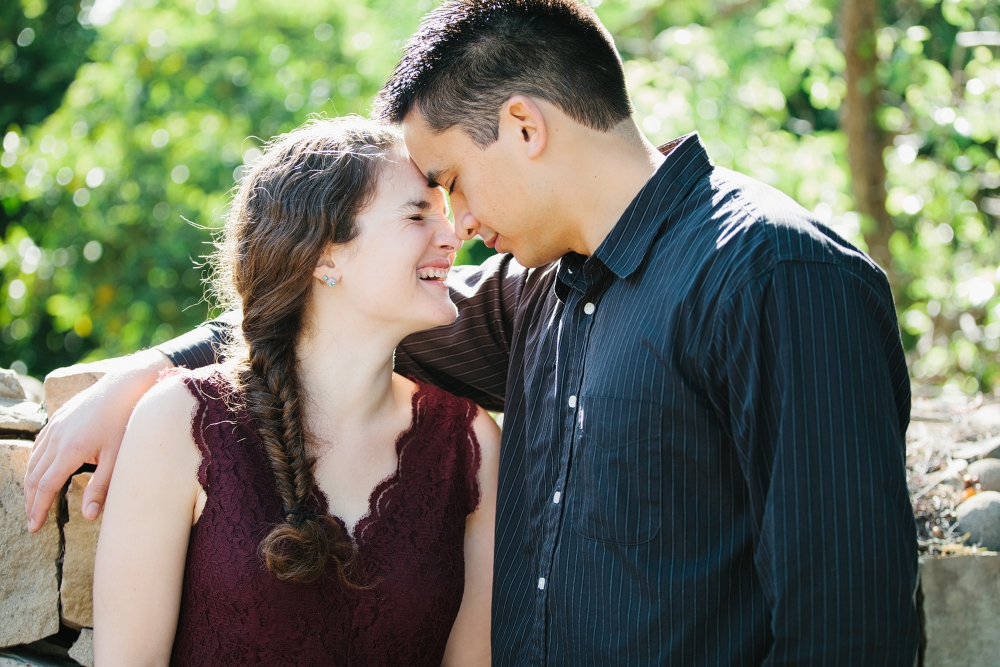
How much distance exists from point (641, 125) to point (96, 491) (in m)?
3.61

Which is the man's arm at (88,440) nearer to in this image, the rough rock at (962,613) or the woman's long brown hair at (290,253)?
the woman's long brown hair at (290,253)

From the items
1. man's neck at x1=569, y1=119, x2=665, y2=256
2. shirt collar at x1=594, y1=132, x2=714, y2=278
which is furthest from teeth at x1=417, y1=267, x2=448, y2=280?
shirt collar at x1=594, y1=132, x2=714, y2=278

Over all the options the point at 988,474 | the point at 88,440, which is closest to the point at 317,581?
the point at 88,440

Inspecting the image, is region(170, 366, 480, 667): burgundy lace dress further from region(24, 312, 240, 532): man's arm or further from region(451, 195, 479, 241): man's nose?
region(451, 195, 479, 241): man's nose

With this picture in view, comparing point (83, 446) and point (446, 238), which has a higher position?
point (446, 238)

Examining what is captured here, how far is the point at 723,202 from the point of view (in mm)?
1576

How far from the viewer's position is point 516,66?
1834 mm

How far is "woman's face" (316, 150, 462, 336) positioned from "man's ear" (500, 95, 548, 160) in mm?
341

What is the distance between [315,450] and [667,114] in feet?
11.1

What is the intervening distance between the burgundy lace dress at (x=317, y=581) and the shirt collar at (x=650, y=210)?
740 mm

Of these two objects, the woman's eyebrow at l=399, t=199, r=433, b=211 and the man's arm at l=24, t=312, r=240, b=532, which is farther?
the woman's eyebrow at l=399, t=199, r=433, b=211

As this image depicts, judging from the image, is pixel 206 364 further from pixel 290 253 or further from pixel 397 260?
pixel 397 260

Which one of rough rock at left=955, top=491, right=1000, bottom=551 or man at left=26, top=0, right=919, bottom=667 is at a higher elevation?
man at left=26, top=0, right=919, bottom=667

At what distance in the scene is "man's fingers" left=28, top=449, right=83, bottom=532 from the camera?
5.94 ft
